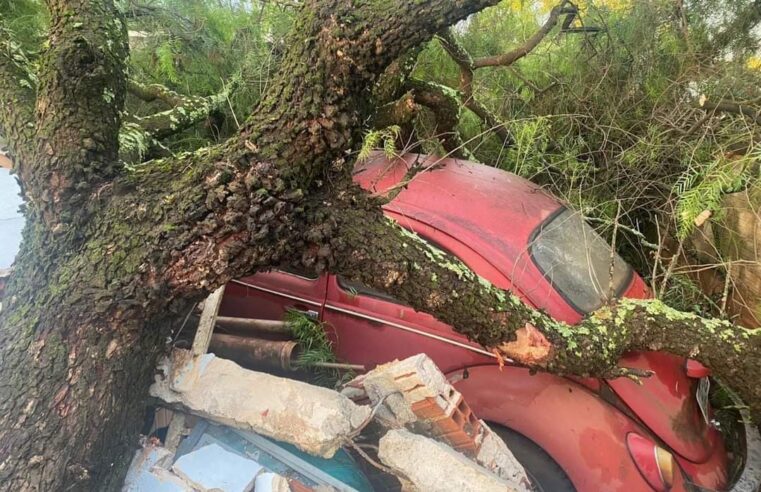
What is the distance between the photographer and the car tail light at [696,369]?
2574 mm

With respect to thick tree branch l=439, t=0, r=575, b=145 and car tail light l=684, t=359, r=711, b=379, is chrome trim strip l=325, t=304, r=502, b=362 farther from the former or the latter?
thick tree branch l=439, t=0, r=575, b=145

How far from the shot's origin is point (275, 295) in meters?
3.04

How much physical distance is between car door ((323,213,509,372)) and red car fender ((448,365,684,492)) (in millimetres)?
118

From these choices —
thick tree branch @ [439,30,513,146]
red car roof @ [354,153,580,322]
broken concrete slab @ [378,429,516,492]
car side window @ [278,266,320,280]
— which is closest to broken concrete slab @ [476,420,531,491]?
broken concrete slab @ [378,429,516,492]

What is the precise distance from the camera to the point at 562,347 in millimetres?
2293

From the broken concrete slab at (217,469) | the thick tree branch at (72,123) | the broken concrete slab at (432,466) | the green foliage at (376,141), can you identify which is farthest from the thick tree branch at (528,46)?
the broken concrete slab at (217,469)

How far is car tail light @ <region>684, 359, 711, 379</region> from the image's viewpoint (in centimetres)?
257

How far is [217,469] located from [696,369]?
7.56 ft

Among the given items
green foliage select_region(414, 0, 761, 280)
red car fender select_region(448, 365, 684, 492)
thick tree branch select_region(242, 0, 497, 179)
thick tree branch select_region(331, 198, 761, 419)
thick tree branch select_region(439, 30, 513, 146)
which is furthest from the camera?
thick tree branch select_region(439, 30, 513, 146)

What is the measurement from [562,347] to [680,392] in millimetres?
767

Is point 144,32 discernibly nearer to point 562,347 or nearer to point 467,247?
point 467,247

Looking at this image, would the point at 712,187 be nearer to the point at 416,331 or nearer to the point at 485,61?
the point at 416,331

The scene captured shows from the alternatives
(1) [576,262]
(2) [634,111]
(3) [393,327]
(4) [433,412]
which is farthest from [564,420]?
(2) [634,111]

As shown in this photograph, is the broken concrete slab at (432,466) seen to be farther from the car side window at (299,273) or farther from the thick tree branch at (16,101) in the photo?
the thick tree branch at (16,101)
